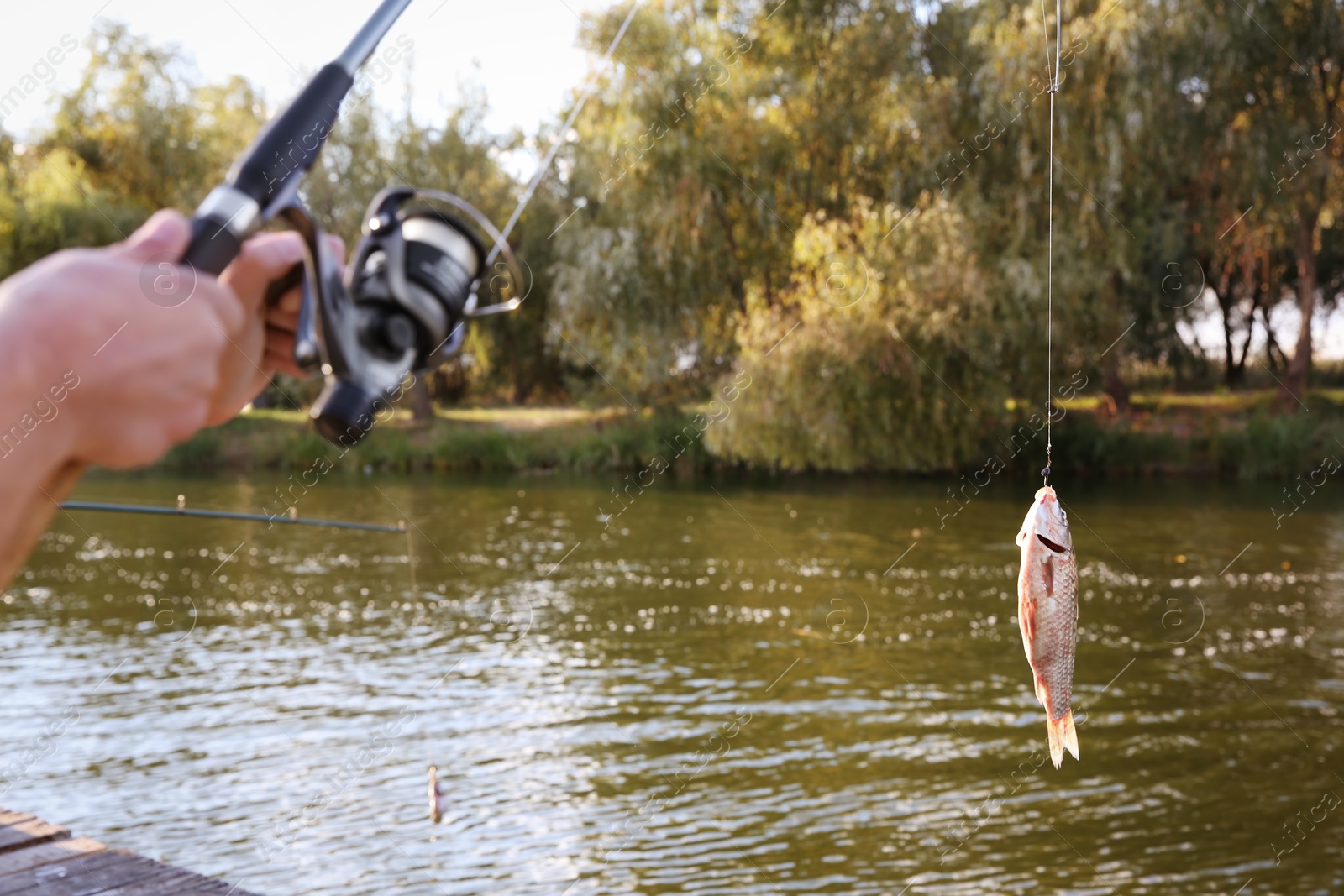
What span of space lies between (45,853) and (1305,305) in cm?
2927

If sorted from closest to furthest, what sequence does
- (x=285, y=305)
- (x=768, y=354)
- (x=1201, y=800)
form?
(x=285, y=305) → (x=1201, y=800) → (x=768, y=354)

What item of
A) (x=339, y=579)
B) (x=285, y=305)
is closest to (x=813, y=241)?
(x=339, y=579)

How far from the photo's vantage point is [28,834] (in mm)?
6648

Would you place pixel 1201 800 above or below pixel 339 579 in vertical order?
below

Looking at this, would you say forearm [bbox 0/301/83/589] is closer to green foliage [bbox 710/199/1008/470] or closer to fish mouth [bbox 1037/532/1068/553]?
fish mouth [bbox 1037/532/1068/553]

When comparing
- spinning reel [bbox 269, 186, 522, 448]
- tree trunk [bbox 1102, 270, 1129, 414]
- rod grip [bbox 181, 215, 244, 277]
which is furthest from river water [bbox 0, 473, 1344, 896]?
tree trunk [bbox 1102, 270, 1129, 414]

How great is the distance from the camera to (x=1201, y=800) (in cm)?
944

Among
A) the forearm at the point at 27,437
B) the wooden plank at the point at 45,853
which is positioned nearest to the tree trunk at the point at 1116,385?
the wooden plank at the point at 45,853

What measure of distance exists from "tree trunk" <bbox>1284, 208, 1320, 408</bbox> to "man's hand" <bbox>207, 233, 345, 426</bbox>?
29491 millimetres

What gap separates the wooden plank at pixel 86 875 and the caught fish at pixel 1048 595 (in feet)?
13.7

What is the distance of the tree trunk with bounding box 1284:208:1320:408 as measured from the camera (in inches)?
1125

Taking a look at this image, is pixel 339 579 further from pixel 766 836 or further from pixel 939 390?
pixel 939 390

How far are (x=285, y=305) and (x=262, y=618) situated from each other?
579 inches

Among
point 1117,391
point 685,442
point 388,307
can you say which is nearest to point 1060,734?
point 388,307
